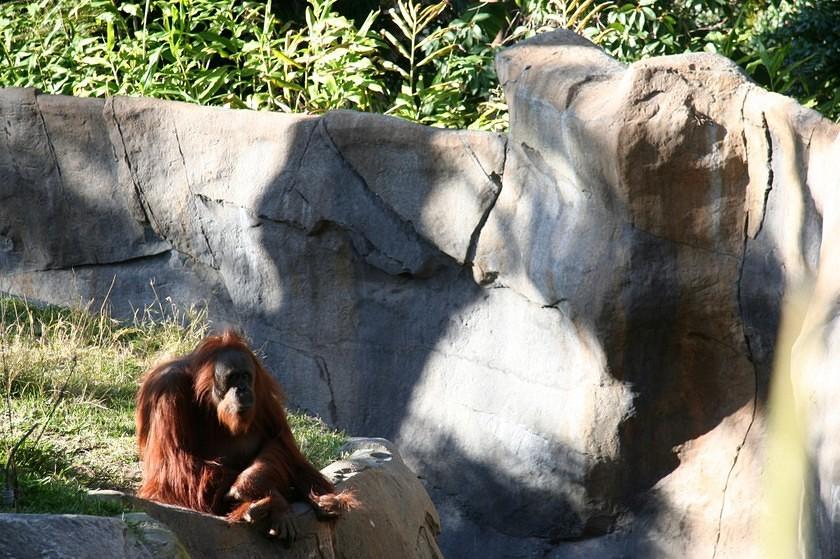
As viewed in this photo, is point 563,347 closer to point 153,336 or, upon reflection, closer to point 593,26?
point 153,336

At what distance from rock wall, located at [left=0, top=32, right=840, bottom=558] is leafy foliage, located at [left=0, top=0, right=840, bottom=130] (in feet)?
4.15

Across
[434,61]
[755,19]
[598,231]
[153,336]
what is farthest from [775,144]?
[755,19]

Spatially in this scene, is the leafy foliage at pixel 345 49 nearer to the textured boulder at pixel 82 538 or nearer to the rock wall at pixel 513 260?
the rock wall at pixel 513 260

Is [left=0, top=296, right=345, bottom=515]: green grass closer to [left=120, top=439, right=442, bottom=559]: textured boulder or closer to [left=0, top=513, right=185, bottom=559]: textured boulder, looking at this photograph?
[left=120, top=439, right=442, bottom=559]: textured boulder

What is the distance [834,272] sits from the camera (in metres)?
4.16

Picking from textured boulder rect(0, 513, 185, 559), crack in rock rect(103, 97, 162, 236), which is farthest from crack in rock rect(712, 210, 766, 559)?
crack in rock rect(103, 97, 162, 236)

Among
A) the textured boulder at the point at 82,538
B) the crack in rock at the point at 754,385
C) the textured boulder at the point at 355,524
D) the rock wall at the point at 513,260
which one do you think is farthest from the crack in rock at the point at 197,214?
the textured boulder at the point at 82,538

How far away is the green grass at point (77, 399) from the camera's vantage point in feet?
13.3

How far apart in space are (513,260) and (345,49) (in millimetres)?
2677

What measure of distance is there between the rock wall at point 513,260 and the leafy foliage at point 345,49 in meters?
1.27

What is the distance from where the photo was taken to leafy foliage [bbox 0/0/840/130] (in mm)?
8250

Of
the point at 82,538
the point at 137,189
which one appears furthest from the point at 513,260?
the point at 82,538

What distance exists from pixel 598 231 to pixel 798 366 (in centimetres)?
169

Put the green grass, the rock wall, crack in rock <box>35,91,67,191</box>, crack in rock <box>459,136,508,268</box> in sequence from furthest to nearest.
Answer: crack in rock <box>35,91,67,191</box>, crack in rock <box>459,136,508,268</box>, the rock wall, the green grass
